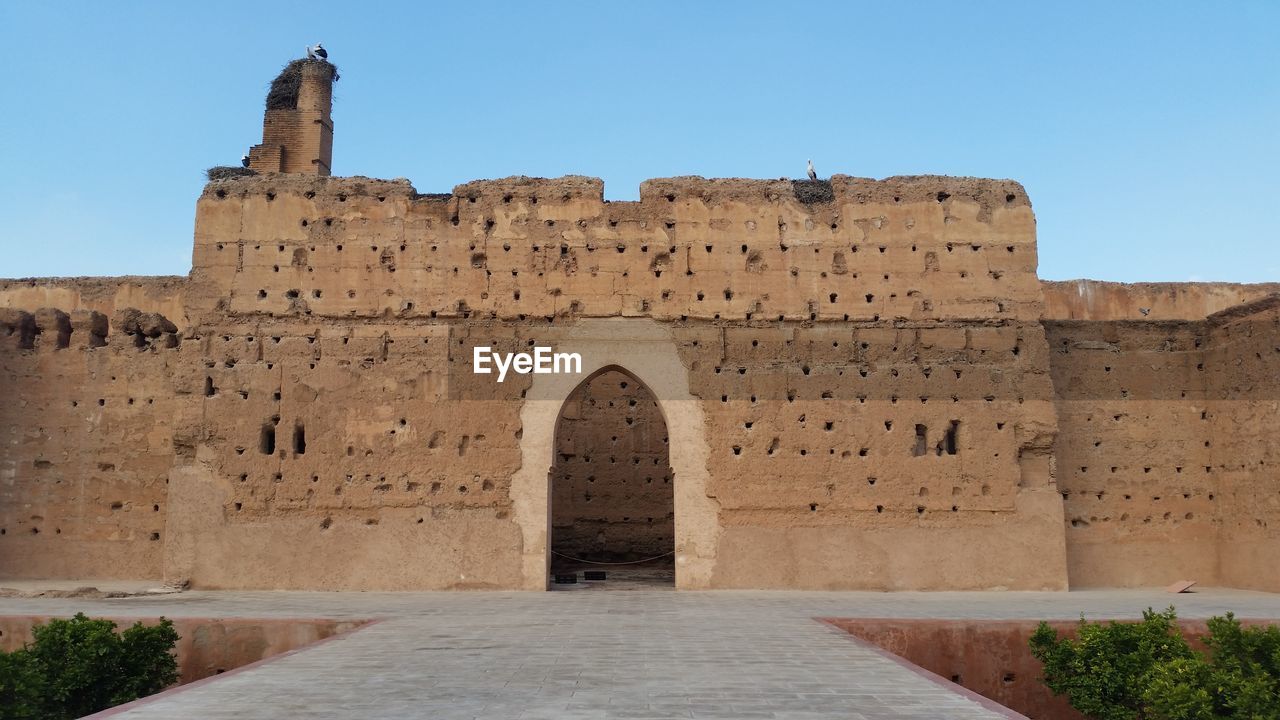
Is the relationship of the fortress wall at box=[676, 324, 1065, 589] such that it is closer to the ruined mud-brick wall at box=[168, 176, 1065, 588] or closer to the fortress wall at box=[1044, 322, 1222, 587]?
the ruined mud-brick wall at box=[168, 176, 1065, 588]

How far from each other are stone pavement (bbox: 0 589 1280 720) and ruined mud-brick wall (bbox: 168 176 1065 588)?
82 cm

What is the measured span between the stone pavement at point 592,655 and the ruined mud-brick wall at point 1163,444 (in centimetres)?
164

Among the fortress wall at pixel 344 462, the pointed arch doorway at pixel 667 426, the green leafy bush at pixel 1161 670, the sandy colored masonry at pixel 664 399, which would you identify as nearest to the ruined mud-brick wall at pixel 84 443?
the sandy colored masonry at pixel 664 399

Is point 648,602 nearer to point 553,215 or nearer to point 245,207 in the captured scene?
point 553,215

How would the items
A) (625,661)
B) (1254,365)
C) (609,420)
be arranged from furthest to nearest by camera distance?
1. (609,420)
2. (1254,365)
3. (625,661)

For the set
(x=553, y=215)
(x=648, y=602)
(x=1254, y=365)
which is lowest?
(x=648, y=602)

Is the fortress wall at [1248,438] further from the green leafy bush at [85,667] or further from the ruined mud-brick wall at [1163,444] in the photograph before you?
the green leafy bush at [85,667]

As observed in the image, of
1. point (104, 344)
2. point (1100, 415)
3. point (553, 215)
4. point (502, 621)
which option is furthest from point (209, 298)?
point (1100, 415)

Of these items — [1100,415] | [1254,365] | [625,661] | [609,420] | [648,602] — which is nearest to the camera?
[625,661]

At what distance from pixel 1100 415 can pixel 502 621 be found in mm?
9381

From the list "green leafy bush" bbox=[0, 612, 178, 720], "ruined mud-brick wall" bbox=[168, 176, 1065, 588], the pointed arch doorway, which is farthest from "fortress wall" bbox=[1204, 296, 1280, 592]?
"green leafy bush" bbox=[0, 612, 178, 720]

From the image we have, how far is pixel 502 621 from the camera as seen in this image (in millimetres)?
9531

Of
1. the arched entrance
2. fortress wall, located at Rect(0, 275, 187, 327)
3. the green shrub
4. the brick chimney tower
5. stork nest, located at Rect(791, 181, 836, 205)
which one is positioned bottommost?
the green shrub

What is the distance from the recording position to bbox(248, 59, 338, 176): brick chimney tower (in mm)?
20031
